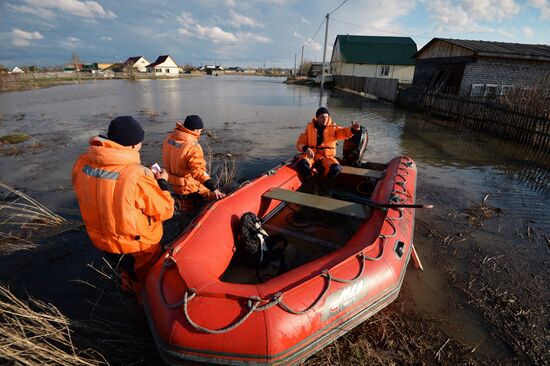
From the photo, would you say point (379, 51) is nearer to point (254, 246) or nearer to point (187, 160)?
point (187, 160)

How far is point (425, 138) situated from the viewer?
9.83m

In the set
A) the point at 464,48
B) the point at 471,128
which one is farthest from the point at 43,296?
the point at 464,48

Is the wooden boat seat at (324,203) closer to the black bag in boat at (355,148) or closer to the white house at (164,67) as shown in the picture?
the black bag in boat at (355,148)

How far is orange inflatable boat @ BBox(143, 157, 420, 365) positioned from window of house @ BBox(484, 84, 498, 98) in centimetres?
1344

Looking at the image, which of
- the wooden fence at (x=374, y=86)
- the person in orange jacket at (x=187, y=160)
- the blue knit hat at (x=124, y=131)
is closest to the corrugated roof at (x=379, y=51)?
the wooden fence at (x=374, y=86)

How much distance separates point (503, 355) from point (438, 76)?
16.7 m

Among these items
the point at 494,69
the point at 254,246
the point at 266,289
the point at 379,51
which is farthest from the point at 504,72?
the point at 379,51

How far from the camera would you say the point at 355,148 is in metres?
5.30

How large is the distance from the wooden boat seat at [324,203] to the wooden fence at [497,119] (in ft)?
26.9

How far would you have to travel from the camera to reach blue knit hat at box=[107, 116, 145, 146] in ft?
6.22

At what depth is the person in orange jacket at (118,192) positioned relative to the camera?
1882mm

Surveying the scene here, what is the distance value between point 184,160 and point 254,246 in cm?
125

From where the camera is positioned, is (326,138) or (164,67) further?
(164,67)

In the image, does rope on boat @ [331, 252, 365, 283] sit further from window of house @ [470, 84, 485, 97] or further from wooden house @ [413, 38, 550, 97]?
window of house @ [470, 84, 485, 97]
